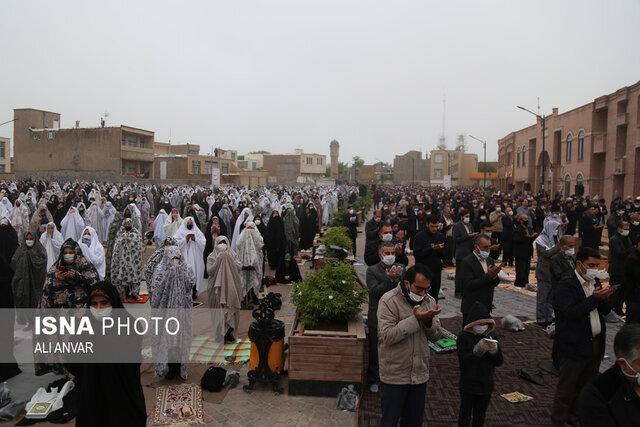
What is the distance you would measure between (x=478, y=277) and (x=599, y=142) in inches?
1223

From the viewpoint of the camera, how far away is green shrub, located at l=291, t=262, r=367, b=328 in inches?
260

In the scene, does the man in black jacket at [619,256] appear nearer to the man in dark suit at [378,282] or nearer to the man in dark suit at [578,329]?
the man in dark suit at [578,329]

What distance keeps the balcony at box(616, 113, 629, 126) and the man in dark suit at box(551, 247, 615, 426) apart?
2875 centimetres

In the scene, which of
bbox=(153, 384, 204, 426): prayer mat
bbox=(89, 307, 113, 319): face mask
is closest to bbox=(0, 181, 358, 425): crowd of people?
bbox=(89, 307, 113, 319): face mask

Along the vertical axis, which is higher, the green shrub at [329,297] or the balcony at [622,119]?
the balcony at [622,119]

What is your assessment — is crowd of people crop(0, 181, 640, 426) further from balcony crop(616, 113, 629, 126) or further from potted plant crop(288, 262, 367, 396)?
balcony crop(616, 113, 629, 126)

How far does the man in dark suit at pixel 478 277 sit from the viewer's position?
6.07m

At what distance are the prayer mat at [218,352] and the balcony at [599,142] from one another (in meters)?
31.3

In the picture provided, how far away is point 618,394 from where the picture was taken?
2.68 m

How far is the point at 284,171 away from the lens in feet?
284

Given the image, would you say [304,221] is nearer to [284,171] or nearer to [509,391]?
[509,391]

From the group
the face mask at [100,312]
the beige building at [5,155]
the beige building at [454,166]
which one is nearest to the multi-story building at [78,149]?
the beige building at [5,155]

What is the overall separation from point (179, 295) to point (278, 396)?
1881 mm

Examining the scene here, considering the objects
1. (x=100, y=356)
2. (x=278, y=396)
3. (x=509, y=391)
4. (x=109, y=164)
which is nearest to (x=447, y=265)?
(x=509, y=391)
